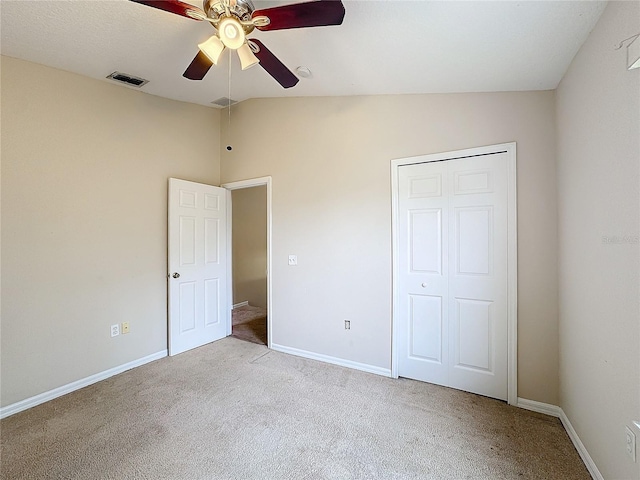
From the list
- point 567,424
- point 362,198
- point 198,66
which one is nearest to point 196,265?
point 362,198

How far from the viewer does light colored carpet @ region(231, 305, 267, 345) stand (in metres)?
3.76

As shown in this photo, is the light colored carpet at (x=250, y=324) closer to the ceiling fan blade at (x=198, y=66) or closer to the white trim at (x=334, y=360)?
the white trim at (x=334, y=360)

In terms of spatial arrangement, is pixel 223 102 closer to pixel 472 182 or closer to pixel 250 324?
pixel 472 182

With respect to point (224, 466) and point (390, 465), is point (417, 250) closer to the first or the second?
point (390, 465)

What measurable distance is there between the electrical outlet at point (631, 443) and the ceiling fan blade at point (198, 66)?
283cm

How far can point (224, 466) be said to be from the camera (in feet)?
5.29

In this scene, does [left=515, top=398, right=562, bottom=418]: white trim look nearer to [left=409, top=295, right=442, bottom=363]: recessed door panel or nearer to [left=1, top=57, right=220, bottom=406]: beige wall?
[left=409, top=295, right=442, bottom=363]: recessed door panel

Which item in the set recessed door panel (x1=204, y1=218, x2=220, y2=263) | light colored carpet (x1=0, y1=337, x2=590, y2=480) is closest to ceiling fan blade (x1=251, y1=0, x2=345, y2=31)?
light colored carpet (x1=0, y1=337, x2=590, y2=480)

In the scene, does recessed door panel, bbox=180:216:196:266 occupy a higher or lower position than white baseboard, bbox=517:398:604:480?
higher

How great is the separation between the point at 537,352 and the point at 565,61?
1977 millimetres

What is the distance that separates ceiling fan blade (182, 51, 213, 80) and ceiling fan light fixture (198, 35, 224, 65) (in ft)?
0.38

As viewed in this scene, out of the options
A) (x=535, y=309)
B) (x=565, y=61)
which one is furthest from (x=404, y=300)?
(x=565, y=61)

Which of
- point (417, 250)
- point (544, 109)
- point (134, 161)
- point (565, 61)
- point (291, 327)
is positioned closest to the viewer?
point (565, 61)

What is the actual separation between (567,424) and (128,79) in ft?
14.7
